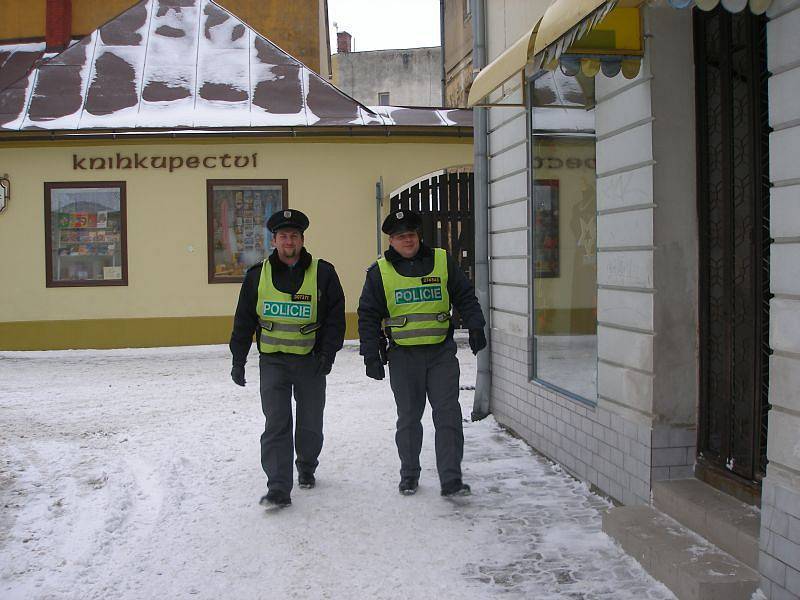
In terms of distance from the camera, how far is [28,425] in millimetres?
8180

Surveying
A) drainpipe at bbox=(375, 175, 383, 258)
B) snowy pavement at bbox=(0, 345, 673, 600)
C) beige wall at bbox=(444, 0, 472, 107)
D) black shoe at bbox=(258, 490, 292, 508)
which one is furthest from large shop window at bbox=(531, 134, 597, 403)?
beige wall at bbox=(444, 0, 472, 107)

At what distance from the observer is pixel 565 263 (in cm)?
Answer: 633

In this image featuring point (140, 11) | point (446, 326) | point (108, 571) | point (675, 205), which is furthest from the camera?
point (140, 11)

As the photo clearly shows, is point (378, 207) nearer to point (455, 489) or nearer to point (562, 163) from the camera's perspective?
point (562, 163)

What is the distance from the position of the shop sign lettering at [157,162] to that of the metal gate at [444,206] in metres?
2.53

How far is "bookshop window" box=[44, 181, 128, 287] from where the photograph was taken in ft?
45.2

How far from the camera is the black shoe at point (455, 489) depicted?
214 inches

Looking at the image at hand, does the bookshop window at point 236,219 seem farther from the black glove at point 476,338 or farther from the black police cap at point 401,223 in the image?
the black glove at point 476,338

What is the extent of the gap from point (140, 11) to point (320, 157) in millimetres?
4938

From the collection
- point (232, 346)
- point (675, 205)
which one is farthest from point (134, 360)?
point (675, 205)

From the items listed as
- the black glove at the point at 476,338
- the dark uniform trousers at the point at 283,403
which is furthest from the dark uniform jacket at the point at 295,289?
the black glove at the point at 476,338

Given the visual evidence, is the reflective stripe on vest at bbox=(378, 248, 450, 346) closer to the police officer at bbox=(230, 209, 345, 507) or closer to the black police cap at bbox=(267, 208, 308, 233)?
the police officer at bbox=(230, 209, 345, 507)

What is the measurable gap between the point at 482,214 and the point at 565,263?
5.35 ft

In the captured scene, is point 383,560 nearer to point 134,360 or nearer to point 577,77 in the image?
point 577,77
